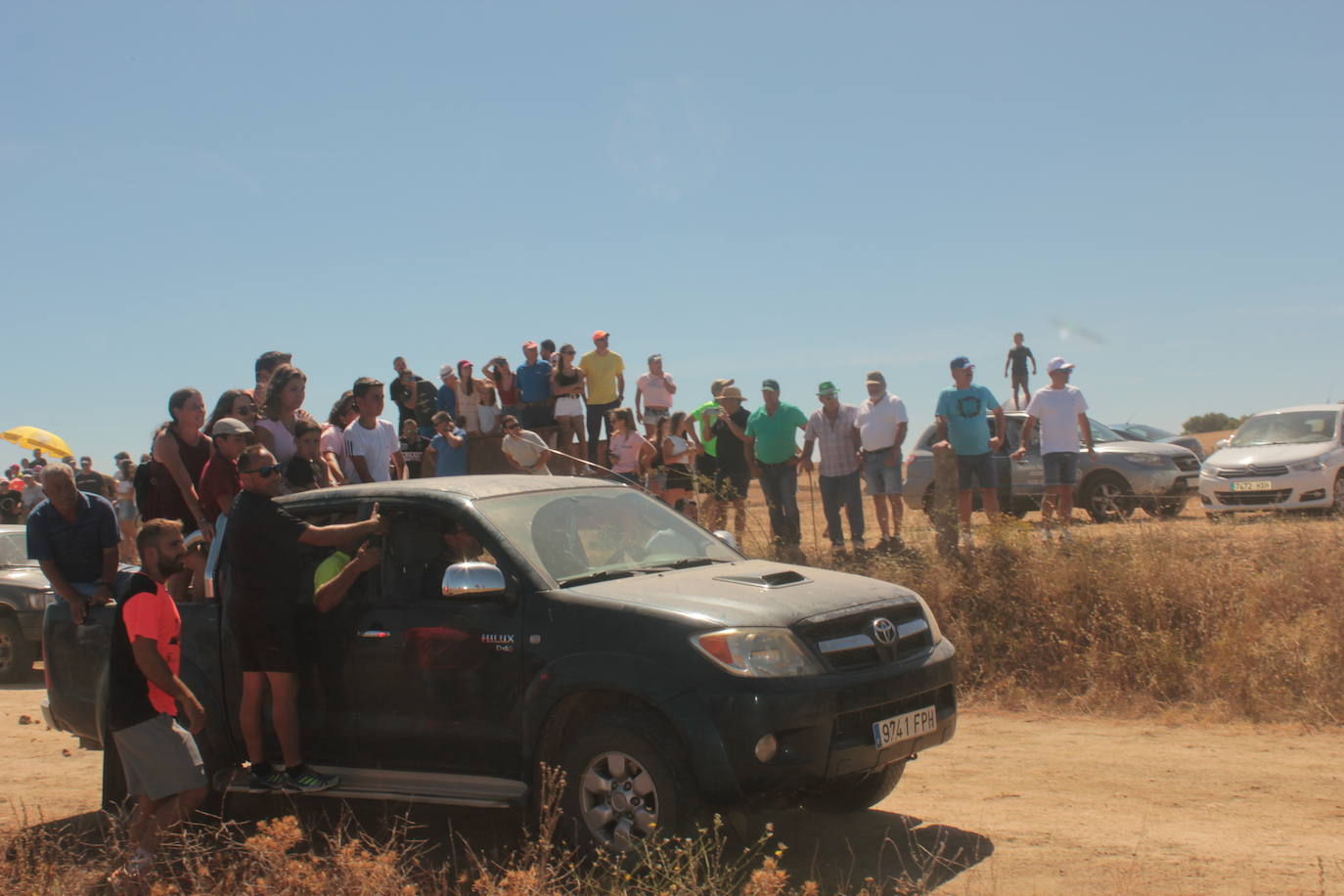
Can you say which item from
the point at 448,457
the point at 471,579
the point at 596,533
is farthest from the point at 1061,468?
the point at 471,579

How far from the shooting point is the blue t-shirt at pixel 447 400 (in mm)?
16047

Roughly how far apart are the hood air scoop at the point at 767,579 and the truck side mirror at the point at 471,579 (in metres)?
1.07

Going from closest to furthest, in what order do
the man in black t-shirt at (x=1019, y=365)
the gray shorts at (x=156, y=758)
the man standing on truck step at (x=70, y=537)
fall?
the gray shorts at (x=156, y=758)
the man standing on truck step at (x=70, y=537)
the man in black t-shirt at (x=1019, y=365)

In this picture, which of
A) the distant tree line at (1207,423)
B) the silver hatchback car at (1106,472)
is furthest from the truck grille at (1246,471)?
the distant tree line at (1207,423)

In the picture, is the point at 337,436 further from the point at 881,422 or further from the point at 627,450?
the point at 881,422

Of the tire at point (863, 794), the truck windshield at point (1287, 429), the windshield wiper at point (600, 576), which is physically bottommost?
the tire at point (863, 794)

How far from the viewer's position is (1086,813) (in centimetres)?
671

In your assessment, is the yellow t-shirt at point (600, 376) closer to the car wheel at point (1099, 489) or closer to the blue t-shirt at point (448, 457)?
the blue t-shirt at point (448, 457)

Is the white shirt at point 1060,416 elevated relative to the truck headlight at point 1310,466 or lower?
elevated

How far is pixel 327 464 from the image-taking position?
9875 millimetres

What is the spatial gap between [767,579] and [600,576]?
821 mm

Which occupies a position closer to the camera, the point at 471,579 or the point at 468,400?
the point at 471,579

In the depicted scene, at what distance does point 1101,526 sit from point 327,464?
7.08 m

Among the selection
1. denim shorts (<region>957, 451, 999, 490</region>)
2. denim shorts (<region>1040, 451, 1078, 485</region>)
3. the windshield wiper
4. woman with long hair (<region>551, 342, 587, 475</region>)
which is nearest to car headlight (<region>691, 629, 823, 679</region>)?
the windshield wiper
